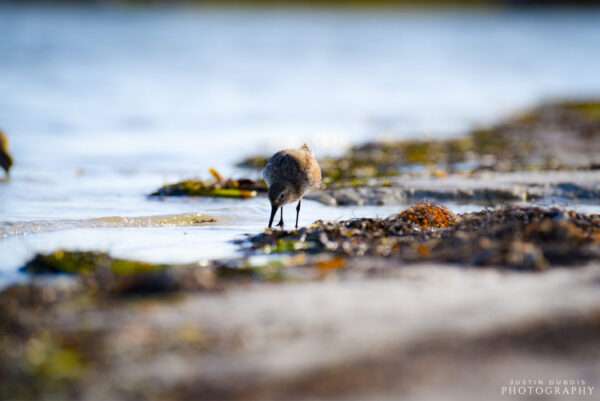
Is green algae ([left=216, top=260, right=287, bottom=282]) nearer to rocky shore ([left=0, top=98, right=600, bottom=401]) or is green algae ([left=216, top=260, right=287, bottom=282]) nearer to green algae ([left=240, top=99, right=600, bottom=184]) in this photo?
rocky shore ([left=0, top=98, right=600, bottom=401])

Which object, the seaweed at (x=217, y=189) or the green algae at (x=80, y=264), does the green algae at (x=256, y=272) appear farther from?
the seaweed at (x=217, y=189)

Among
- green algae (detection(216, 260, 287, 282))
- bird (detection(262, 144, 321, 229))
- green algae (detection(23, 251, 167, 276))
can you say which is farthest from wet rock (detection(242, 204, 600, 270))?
green algae (detection(23, 251, 167, 276))

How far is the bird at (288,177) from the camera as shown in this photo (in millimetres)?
10189

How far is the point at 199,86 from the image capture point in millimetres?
31891

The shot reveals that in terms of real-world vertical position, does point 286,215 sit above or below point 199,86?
below

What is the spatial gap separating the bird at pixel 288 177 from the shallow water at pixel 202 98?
42cm

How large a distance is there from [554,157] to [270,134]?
6.94 m

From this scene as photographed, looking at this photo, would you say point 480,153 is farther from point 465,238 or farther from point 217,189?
point 465,238

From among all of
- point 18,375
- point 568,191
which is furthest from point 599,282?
point 568,191

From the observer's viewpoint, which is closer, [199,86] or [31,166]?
[31,166]

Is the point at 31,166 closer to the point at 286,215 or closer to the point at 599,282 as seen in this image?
the point at 286,215

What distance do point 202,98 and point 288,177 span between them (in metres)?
18.4

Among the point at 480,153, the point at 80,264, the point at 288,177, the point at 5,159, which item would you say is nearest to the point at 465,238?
the point at 288,177

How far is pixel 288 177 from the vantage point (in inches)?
406
